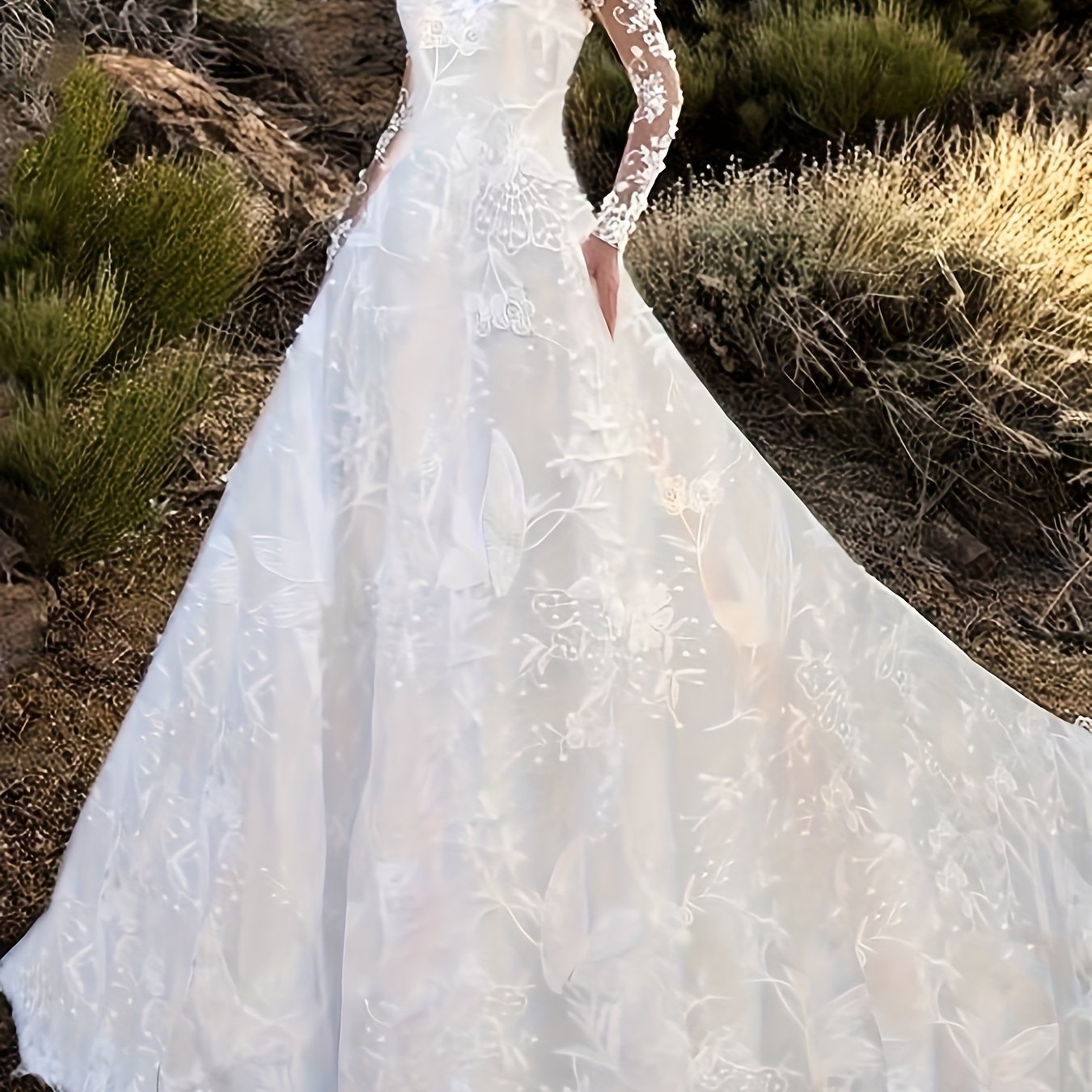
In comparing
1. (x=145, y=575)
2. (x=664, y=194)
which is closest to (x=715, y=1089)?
(x=145, y=575)

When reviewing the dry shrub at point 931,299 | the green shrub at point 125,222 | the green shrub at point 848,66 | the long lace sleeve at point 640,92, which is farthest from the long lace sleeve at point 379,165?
the green shrub at point 848,66

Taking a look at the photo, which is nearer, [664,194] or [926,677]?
[926,677]

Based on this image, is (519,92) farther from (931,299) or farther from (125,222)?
(931,299)

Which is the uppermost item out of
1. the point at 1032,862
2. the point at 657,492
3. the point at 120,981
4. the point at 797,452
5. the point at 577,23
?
the point at 577,23

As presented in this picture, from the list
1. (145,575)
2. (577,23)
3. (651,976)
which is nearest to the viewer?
(651,976)

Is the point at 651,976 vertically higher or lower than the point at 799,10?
lower

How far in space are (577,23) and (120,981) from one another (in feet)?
3.91

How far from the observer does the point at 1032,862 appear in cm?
147

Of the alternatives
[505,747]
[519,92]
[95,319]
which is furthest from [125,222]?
[505,747]

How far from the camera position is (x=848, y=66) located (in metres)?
3.01

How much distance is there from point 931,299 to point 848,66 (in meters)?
0.67

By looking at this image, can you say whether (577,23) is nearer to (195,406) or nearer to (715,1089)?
(715,1089)
